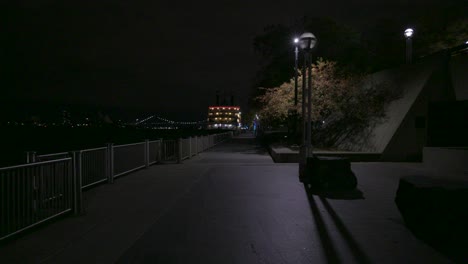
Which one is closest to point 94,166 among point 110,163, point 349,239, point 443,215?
point 110,163

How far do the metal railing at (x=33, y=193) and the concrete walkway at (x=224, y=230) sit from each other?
10.1 inches

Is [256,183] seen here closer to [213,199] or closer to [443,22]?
[213,199]

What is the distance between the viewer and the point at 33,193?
638cm

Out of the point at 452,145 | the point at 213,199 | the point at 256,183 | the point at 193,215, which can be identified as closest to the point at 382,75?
the point at 452,145

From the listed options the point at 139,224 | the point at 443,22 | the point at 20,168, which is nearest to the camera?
the point at 20,168

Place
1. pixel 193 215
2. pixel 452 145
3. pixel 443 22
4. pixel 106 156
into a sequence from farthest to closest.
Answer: pixel 443 22 < pixel 452 145 < pixel 106 156 < pixel 193 215

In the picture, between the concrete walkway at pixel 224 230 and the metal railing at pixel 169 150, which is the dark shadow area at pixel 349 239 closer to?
the concrete walkway at pixel 224 230

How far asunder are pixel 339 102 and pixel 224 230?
60.3ft

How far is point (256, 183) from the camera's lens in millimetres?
11641

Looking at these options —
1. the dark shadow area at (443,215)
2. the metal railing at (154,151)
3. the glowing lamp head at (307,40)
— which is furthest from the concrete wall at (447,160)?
the metal railing at (154,151)

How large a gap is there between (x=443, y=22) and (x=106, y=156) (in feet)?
121

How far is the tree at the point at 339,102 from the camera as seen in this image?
20734 millimetres

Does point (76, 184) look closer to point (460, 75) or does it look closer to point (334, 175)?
point (334, 175)

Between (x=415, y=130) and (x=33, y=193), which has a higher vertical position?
(x=415, y=130)
